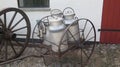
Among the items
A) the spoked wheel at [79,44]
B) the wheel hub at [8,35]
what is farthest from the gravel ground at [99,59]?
the wheel hub at [8,35]

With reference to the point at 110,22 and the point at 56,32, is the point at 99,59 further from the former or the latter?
the point at 56,32

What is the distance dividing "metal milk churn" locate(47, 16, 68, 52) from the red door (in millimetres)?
1130

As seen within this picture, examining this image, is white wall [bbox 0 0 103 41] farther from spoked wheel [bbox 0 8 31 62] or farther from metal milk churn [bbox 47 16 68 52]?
metal milk churn [bbox 47 16 68 52]

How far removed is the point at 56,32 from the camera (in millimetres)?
3459

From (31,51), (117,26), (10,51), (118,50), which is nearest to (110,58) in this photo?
(118,50)

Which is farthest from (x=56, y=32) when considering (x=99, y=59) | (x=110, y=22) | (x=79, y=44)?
(x=110, y=22)

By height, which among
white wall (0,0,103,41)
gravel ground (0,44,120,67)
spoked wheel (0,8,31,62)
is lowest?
gravel ground (0,44,120,67)

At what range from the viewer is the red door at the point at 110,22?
4.24 m

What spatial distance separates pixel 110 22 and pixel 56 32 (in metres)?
1.33

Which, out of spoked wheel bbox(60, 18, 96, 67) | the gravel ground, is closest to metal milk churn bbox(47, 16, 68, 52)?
spoked wheel bbox(60, 18, 96, 67)

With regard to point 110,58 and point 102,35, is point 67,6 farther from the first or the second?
point 110,58

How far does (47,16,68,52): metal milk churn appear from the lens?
3.45m

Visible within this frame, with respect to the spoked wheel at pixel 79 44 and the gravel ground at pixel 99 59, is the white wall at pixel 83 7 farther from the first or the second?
the gravel ground at pixel 99 59

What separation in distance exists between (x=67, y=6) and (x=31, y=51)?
3.35 ft
